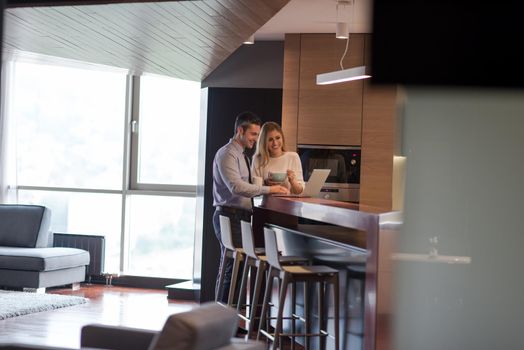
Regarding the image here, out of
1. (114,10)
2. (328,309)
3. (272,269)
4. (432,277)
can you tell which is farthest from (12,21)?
(432,277)

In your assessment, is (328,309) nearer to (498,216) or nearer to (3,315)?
(498,216)

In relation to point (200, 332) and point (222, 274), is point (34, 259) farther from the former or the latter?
point (200, 332)

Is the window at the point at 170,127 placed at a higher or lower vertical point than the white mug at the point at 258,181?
higher

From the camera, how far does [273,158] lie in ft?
24.0

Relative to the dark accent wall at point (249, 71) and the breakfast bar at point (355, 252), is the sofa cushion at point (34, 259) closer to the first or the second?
the dark accent wall at point (249, 71)

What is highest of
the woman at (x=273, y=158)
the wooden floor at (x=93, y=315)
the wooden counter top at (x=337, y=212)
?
the woman at (x=273, y=158)

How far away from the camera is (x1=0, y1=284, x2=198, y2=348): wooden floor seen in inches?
282

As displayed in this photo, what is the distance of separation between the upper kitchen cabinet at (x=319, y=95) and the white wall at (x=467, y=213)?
529cm

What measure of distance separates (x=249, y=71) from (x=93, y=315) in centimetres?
301

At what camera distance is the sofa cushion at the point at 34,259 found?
9.34 metres

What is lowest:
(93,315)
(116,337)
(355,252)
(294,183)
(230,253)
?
(93,315)

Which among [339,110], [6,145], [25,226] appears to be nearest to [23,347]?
[339,110]

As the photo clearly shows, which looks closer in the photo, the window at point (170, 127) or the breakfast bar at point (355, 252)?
the breakfast bar at point (355, 252)

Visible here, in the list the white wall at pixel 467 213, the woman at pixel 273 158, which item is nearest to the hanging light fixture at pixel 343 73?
the woman at pixel 273 158
